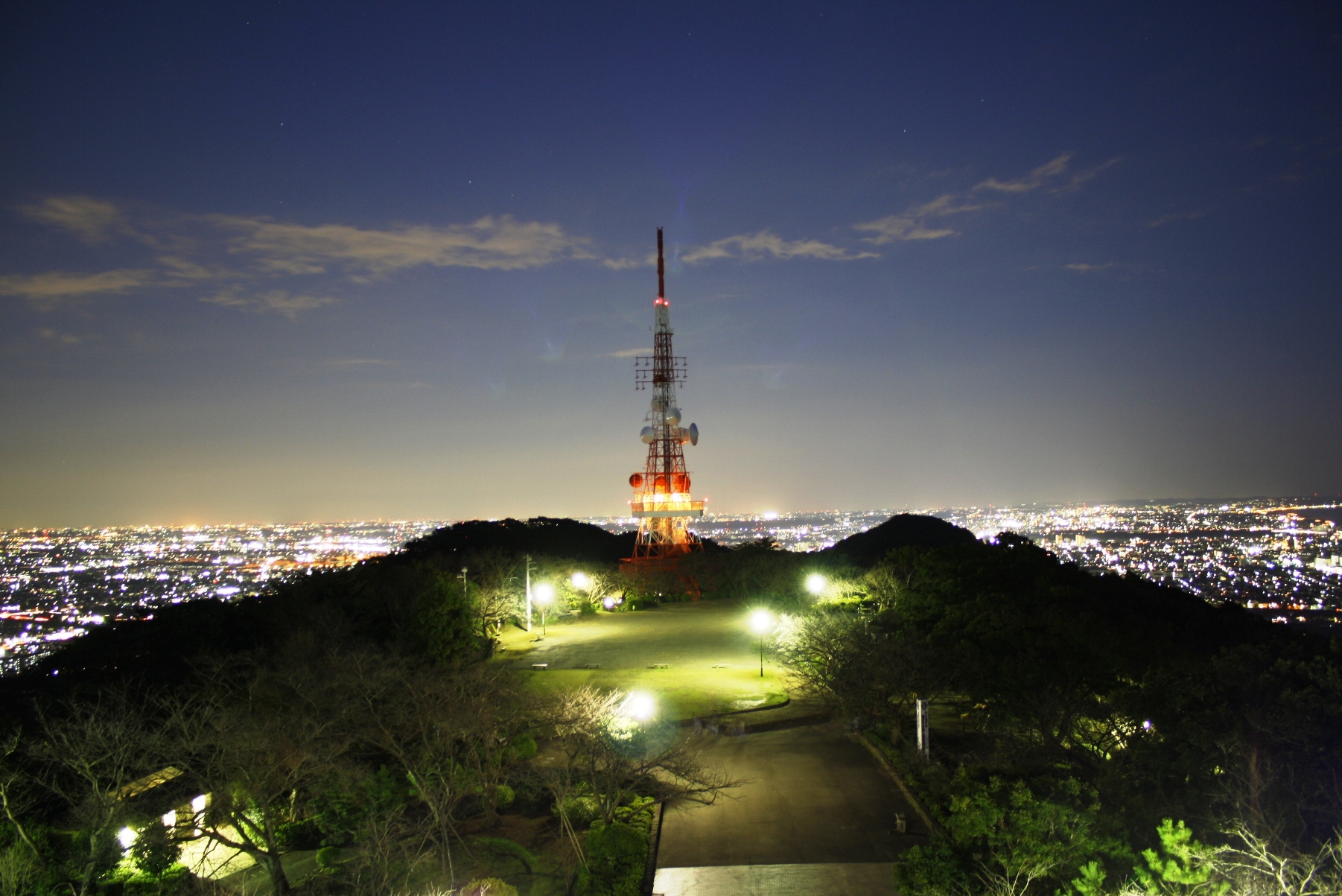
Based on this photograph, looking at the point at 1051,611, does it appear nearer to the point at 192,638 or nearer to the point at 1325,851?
the point at 1325,851

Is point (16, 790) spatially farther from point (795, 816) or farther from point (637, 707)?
point (795, 816)

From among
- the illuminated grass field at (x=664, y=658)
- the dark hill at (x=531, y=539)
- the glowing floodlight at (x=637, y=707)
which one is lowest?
the illuminated grass field at (x=664, y=658)

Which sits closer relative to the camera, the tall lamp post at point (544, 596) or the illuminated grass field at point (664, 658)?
the illuminated grass field at point (664, 658)

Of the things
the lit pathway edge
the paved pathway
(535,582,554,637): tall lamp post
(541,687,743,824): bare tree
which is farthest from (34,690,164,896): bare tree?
(535,582,554,637): tall lamp post

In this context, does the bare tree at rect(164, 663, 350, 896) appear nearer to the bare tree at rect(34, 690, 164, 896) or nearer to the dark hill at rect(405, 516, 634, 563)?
the bare tree at rect(34, 690, 164, 896)

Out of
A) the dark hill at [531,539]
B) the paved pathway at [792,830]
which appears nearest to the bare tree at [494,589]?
the paved pathway at [792,830]

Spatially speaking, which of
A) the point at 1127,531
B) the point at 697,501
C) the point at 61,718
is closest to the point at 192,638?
the point at 61,718

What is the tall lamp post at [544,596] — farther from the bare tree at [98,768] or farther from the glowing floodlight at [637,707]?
the bare tree at [98,768]
